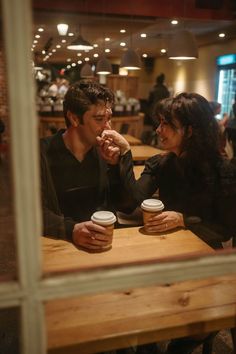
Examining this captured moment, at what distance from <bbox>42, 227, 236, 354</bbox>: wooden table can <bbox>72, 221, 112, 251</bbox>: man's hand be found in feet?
0.31

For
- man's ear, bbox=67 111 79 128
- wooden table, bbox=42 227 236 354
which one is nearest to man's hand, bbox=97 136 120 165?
man's ear, bbox=67 111 79 128

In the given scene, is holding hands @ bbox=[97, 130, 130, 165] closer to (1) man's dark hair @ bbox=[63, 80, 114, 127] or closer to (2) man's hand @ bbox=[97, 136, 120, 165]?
(2) man's hand @ bbox=[97, 136, 120, 165]

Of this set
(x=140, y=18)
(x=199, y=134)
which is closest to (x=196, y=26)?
(x=140, y=18)

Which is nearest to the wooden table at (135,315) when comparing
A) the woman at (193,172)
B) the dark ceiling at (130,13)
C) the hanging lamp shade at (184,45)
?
the woman at (193,172)

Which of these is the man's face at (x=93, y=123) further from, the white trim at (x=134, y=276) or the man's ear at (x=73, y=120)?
the white trim at (x=134, y=276)

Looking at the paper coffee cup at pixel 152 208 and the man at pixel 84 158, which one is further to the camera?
the man at pixel 84 158

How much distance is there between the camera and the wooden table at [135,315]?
1154 mm

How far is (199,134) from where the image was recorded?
2.18 m

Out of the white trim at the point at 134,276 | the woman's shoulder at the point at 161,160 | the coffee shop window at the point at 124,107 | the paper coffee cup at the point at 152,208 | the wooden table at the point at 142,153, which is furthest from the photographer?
the coffee shop window at the point at 124,107

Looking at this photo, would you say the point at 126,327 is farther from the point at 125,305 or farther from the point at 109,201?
the point at 109,201

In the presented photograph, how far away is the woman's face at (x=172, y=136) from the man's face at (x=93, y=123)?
0.35m

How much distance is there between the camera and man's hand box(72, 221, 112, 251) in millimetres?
1600

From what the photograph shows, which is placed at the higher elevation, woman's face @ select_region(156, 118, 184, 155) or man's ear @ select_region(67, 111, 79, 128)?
man's ear @ select_region(67, 111, 79, 128)

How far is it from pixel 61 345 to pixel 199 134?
1.46 m
